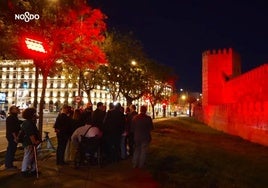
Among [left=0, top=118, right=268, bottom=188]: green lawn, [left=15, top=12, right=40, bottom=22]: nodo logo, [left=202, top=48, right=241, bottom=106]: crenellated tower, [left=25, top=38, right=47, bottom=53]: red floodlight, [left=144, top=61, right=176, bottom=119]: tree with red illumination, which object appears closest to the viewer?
[left=0, top=118, right=268, bottom=188]: green lawn

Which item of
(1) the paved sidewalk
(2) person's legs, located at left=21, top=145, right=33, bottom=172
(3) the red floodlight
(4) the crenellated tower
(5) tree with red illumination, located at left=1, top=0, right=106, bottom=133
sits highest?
(4) the crenellated tower

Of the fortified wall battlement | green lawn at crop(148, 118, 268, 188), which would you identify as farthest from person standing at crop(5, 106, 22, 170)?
the fortified wall battlement

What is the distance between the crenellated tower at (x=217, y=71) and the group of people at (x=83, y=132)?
41.4 meters

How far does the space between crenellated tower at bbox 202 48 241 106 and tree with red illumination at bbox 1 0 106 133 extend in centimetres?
3671

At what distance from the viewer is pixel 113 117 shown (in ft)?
39.4

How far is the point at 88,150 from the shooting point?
1109cm

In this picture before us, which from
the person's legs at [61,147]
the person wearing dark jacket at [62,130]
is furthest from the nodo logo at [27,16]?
the person's legs at [61,147]

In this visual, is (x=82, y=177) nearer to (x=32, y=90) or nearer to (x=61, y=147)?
(x=61, y=147)

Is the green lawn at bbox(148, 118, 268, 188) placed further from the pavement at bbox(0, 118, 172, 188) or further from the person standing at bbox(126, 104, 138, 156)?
the person standing at bbox(126, 104, 138, 156)

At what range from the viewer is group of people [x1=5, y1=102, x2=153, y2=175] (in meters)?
9.73

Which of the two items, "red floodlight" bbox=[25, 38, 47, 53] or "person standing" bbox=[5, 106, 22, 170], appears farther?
"red floodlight" bbox=[25, 38, 47, 53]

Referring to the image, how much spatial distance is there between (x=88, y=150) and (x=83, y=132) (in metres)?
0.54

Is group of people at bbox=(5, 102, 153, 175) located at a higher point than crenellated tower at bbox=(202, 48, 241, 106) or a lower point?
lower

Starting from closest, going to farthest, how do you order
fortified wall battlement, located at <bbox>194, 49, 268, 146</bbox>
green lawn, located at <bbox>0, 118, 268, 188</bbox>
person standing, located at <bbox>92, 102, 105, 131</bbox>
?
1. green lawn, located at <bbox>0, 118, 268, 188</bbox>
2. person standing, located at <bbox>92, 102, 105, 131</bbox>
3. fortified wall battlement, located at <bbox>194, 49, 268, 146</bbox>
